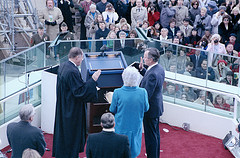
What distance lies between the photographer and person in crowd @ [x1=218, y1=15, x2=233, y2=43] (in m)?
11.9

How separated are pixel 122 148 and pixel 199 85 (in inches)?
151

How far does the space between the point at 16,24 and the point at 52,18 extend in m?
1.69

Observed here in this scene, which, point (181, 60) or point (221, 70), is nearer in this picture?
point (221, 70)

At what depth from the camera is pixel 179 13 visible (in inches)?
497

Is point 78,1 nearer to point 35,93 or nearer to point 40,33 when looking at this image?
point 40,33

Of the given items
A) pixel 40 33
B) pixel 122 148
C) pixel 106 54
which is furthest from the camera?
pixel 40 33

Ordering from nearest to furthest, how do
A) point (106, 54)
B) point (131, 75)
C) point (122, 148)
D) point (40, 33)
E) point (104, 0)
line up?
point (122, 148) < point (131, 75) < point (106, 54) < point (40, 33) < point (104, 0)

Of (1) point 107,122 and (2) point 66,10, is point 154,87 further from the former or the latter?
(2) point 66,10

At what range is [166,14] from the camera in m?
12.5

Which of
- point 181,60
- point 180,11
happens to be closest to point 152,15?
point 180,11

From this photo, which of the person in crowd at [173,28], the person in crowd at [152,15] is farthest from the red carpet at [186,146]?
the person in crowd at [152,15]

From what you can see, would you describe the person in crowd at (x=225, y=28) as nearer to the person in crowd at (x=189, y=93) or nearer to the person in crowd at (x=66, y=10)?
the person in crowd at (x=189, y=93)

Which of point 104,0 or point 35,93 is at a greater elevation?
point 104,0

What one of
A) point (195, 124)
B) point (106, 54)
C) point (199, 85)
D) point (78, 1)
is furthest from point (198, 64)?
point (78, 1)
